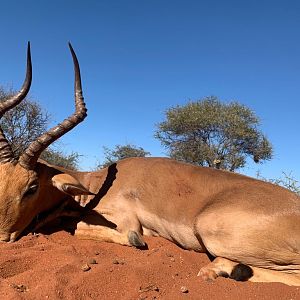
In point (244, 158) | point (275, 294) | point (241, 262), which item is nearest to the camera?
point (275, 294)

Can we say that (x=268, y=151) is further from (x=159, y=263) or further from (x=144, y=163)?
(x=159, y=263)

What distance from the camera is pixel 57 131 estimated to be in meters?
5.74

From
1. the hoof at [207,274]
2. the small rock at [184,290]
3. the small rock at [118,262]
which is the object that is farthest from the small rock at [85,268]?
the hoof at [207,274]

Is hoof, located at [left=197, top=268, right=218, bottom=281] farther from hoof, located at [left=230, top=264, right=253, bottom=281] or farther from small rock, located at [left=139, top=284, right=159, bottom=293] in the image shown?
small rock, located at [left=139, top=284, right=159, bottom=293]

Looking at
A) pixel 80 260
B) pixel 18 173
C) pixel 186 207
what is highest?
pixel 186 207

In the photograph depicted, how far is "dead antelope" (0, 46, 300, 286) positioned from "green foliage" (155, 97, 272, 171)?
1317cm

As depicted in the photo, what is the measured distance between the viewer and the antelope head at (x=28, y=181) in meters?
5.25

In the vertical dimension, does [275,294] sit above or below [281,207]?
below

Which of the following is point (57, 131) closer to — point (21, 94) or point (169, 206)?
point (21, 94)

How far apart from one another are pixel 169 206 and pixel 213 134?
15.1m

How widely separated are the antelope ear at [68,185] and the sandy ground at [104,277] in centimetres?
80

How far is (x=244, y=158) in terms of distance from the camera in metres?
20.0

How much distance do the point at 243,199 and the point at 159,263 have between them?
124 cm

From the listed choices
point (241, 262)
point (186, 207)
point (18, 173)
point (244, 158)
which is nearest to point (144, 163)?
point (186, 207)
